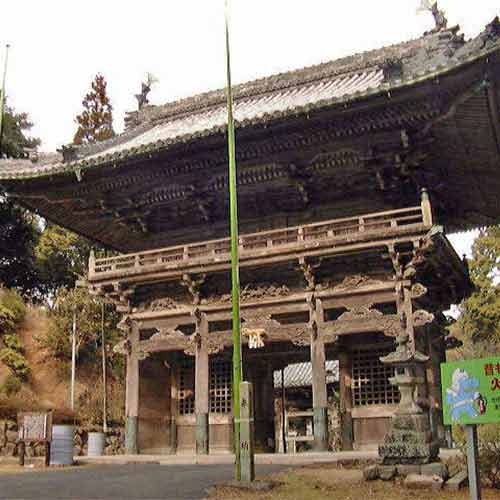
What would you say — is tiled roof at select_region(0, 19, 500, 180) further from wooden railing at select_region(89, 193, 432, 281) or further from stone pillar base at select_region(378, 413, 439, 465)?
stone pillar base at select_region(378, 413, 439, 465)

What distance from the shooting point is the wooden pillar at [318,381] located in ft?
52.4

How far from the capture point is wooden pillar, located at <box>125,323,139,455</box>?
18.6 m

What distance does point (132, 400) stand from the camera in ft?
61.9

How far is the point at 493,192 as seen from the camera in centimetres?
1881

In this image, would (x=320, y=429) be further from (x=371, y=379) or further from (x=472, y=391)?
(x=472, y=391)

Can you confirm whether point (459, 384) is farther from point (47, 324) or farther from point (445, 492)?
point (47, 324)

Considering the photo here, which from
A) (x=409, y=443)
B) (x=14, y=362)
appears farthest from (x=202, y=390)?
(x=14, y=362)

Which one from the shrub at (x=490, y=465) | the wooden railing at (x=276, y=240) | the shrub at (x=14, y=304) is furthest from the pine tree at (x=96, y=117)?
the shrub at (x=490, y=465)

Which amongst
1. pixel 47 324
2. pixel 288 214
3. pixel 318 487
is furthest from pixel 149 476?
pixel 47 324

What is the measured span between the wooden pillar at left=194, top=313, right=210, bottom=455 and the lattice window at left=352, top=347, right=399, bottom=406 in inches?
165

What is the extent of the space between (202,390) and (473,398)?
11.7 m

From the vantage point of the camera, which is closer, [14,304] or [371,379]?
[371,379]

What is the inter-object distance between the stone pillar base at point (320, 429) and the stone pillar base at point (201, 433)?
327cm

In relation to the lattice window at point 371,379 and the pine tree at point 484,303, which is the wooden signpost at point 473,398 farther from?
the pine tree at point 484,303
